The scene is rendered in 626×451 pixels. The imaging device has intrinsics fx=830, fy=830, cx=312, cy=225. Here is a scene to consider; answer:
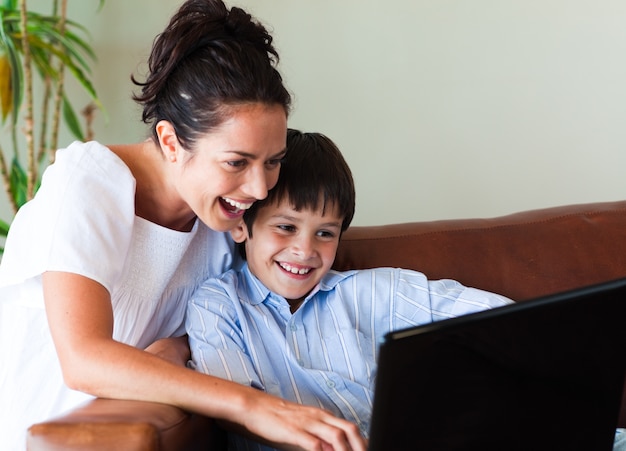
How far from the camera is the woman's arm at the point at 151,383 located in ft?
3.78

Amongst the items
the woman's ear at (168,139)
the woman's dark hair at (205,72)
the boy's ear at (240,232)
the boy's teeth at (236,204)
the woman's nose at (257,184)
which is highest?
the woman's dark hair at (205,72)

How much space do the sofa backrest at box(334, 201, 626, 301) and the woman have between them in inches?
16.8

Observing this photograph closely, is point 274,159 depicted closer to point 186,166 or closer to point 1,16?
point 186,166

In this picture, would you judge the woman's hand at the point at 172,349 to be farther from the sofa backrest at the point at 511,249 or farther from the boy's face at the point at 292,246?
the sofa backrest at the point at 511,249

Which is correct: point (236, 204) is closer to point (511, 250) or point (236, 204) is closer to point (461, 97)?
point (511, 250)

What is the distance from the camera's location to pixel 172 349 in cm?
150

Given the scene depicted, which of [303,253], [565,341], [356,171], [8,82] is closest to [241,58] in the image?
[303,253]

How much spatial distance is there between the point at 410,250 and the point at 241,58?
1.99 feet

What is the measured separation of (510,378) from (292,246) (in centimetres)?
80

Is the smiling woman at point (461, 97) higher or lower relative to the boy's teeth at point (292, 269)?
higher

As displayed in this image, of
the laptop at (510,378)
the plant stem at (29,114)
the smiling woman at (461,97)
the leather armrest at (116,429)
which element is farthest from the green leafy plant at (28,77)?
the laptop at (510,378)

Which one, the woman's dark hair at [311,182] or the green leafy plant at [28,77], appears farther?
the green leafy plant at [28,77]

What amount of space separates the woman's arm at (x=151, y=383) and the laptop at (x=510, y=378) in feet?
1.03

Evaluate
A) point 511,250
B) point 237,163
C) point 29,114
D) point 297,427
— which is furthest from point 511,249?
point 29,114
